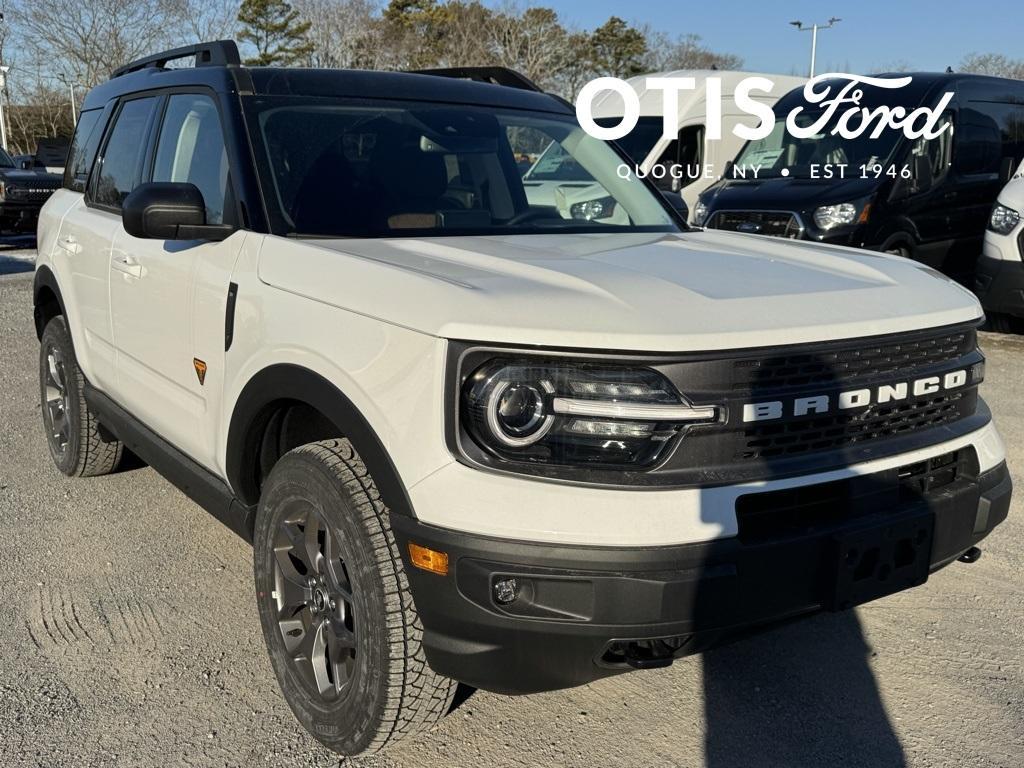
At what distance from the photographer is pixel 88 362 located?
4418 millimetres

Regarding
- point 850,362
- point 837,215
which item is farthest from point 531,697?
point 837,215

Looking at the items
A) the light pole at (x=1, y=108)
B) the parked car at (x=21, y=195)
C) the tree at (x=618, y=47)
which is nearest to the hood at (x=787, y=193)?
the parked car at (x=21, y=195)

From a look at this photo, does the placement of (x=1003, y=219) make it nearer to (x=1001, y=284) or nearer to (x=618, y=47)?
(x=1001, y=284)

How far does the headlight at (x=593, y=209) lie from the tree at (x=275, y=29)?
4055 centimetres

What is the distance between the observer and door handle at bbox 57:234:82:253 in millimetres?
4443

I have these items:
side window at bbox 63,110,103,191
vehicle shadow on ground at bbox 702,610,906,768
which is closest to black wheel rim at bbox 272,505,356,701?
vehicle shadow on ground at bbox 702,610,906,768

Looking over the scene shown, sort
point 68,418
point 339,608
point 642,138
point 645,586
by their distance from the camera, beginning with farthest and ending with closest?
point 642,138 < point 68,418 < point 339,608 < point 645,586

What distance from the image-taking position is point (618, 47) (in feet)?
169

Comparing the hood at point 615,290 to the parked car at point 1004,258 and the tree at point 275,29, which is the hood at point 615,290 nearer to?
the parked car at point 1004,258

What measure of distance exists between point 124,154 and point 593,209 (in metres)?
2.04

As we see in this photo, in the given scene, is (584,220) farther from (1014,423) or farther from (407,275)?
(1014,423)

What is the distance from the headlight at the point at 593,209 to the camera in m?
3.69

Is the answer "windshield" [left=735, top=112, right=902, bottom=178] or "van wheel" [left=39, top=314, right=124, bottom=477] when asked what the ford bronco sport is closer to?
Answer: "van wheel" [left=39, top=314, right=124, bottom=477]

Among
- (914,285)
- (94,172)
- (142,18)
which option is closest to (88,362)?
(94,172)
